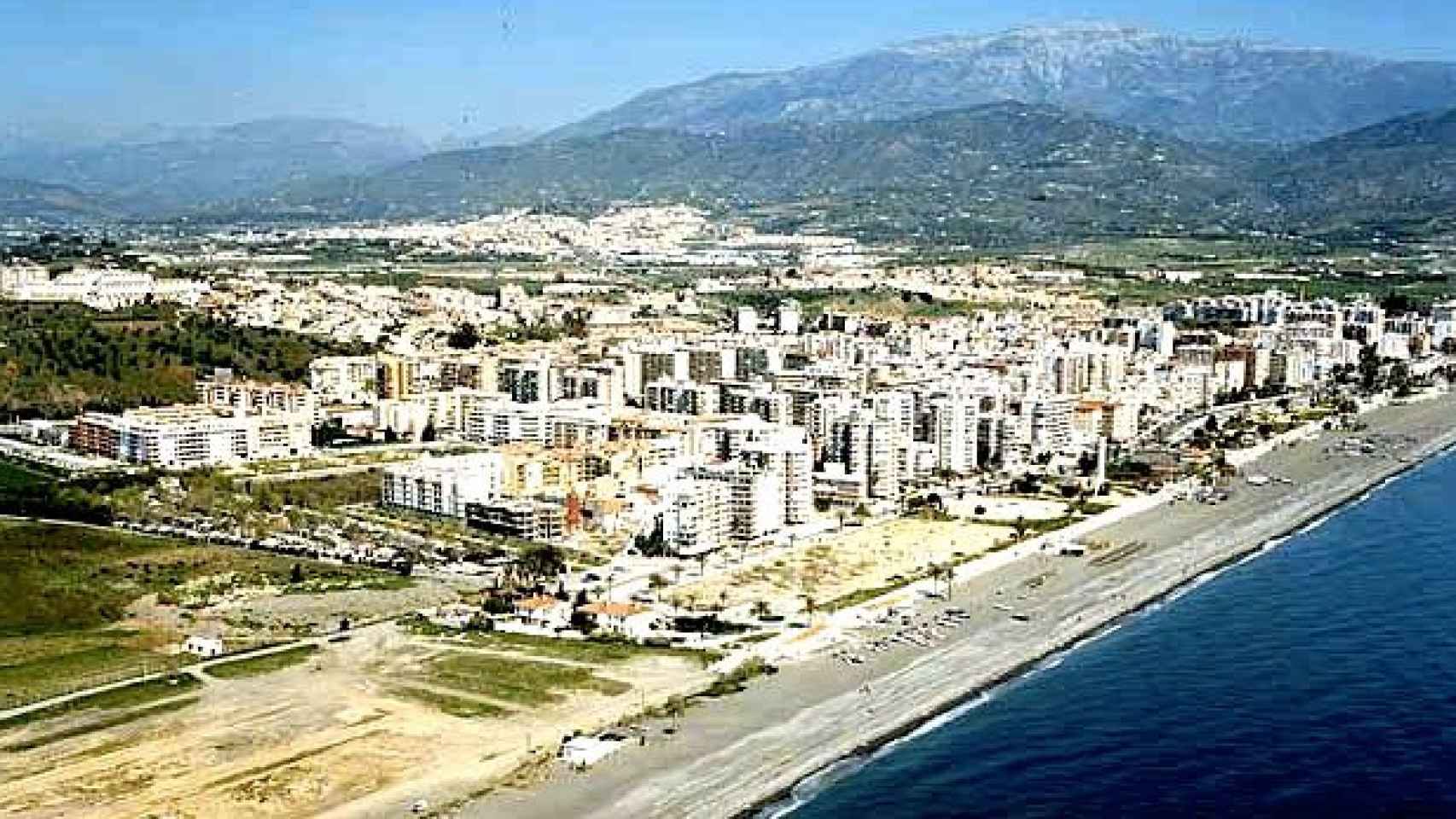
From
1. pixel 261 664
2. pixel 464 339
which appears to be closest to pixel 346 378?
pixel 464 339

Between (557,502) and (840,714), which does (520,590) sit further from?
(840,714)

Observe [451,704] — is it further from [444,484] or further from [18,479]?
[18,479]

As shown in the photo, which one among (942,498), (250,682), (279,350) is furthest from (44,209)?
(250,682)

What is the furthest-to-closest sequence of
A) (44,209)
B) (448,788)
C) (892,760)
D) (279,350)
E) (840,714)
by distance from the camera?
(44,209), (279,350), (840,714), (892,760), (448,788)

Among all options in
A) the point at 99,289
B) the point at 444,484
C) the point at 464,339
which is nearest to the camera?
the point at 444,484

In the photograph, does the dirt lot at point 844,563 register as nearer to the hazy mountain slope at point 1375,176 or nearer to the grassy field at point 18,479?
the grassy field at point 18,479

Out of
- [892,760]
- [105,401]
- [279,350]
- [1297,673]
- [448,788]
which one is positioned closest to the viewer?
[448,788]
